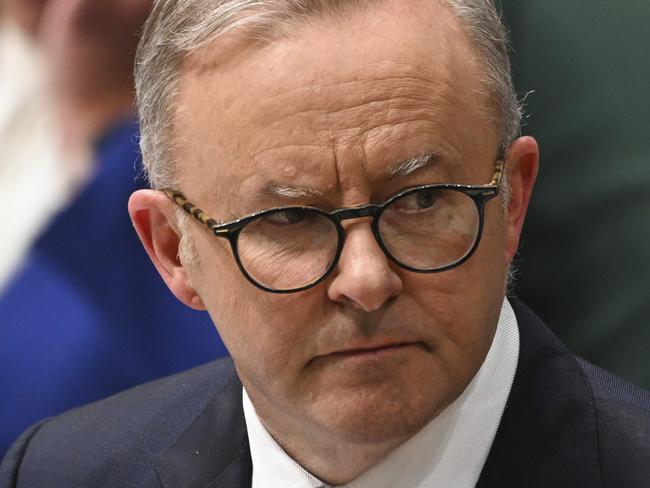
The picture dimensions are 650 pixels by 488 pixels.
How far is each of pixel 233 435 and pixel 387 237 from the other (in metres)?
0.65

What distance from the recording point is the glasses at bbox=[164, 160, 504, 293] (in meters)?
1.73

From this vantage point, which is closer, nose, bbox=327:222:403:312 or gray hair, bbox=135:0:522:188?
nose, bbox=327:222:403:312

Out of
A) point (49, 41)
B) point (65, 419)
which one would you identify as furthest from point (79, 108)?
point (65, 419)

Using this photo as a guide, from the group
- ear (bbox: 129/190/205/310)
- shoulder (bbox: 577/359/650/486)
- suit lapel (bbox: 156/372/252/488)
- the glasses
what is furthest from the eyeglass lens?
suit lapel (bbox: 156/372/252/488)

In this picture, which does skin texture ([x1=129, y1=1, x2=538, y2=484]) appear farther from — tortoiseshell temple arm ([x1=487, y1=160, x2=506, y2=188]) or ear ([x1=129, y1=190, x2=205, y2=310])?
ear ([x1=129, y1=190, x2=205, y2=310])

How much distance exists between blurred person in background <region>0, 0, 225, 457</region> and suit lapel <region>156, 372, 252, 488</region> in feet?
1.66

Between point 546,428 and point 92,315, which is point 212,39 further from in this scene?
point 92,315

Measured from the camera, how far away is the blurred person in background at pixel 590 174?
2.26 meters

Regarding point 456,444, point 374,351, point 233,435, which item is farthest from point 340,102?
point 233,435

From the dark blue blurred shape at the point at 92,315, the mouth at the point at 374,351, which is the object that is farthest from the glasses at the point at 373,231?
the dark blue blurred shape at the point at 92,315

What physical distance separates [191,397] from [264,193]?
765 millimetres

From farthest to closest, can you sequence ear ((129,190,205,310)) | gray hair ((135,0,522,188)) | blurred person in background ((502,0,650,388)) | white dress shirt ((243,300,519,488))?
blurred person in background ((502,0,650,388))
ear ((129,190,205,310))
white dress shirt ((243,300,519,488))
gray hair ((135,0,522,188))

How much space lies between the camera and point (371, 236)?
171 cm

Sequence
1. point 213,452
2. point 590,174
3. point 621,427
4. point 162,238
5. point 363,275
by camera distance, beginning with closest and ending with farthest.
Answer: point 363,275 → point 621,427 → point 162,238 → point 213,452 → point 590,174
